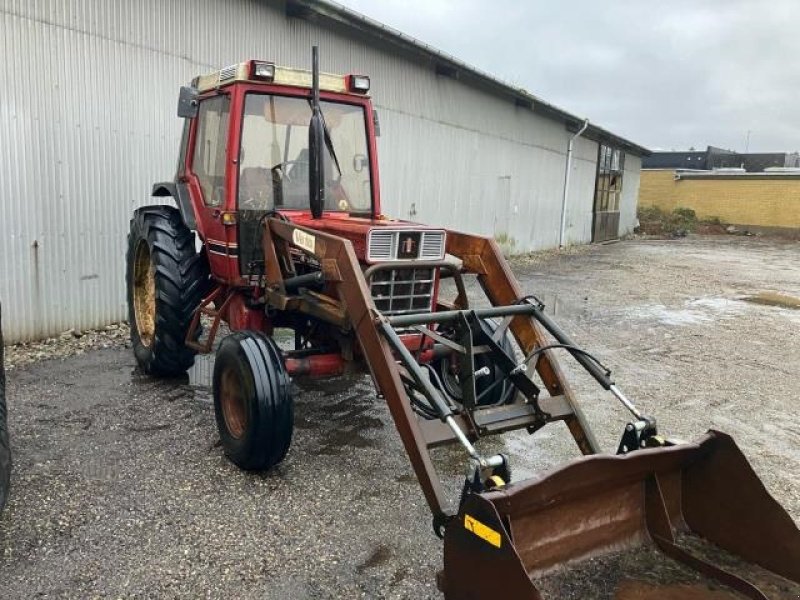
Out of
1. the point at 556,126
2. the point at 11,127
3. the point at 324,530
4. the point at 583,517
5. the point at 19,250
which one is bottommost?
the point at 324,530

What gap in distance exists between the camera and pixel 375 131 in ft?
17.1

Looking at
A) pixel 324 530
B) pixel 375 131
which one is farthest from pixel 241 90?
pixel 324 530

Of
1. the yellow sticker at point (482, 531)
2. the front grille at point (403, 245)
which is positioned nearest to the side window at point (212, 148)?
the front grille at point (403, 245)

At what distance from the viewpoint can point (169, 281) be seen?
5137 millimetres

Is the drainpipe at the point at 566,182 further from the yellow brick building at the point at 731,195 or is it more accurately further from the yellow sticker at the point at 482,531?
the yellow sticker at the point at 482,531

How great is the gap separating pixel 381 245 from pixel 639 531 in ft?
6.79

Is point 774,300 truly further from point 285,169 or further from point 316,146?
point 316,146

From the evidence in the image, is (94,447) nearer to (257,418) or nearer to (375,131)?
(257,418)

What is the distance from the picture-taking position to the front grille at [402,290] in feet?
13.5

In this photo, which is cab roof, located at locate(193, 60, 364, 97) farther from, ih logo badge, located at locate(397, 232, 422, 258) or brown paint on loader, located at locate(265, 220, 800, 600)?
brown paint on loader, located at locate(265, 220, 800, 600)

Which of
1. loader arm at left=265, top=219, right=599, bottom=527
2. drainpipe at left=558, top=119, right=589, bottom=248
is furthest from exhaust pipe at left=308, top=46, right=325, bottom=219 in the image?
drainpipe at left=558, top=119, right=589, bottom=248

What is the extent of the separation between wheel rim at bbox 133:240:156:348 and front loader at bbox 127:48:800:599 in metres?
0.02

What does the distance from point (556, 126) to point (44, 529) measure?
1865cm

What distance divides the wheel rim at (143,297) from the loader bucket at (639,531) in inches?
165
